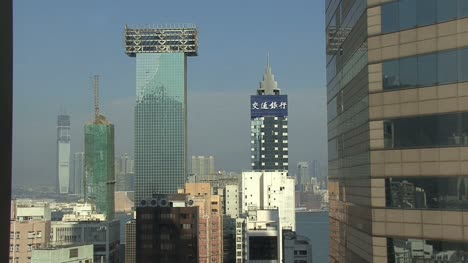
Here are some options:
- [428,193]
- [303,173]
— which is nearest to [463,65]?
[428,193]

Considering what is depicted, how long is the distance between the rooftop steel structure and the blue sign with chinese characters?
925 inches

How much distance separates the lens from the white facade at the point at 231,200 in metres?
111

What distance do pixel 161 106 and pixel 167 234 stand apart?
84069mm

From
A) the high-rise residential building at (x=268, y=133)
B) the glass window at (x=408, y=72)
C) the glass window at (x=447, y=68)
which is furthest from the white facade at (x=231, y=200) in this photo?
the glass window at (x=447, y=68)

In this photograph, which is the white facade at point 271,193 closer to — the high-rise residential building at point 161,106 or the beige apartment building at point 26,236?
the high-rise residential building at point 161,106

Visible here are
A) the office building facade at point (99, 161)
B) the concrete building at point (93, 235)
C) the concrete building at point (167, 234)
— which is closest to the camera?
the concrete building at point (167, 234)

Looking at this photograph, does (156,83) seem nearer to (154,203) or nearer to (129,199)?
(129,199)

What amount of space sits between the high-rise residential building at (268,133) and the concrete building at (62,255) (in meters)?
92.9

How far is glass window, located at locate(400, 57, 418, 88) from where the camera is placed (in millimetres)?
13828

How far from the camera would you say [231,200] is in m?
112

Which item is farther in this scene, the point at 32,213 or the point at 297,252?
the point at 32,213

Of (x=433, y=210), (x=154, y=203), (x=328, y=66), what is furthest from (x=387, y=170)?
(x=154, y=203)

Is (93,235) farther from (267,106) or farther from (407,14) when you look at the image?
(407,14)

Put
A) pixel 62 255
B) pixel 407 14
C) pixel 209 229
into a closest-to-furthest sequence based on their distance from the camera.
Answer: pixel 407 14, pixel 62 255, pixel 209 229
